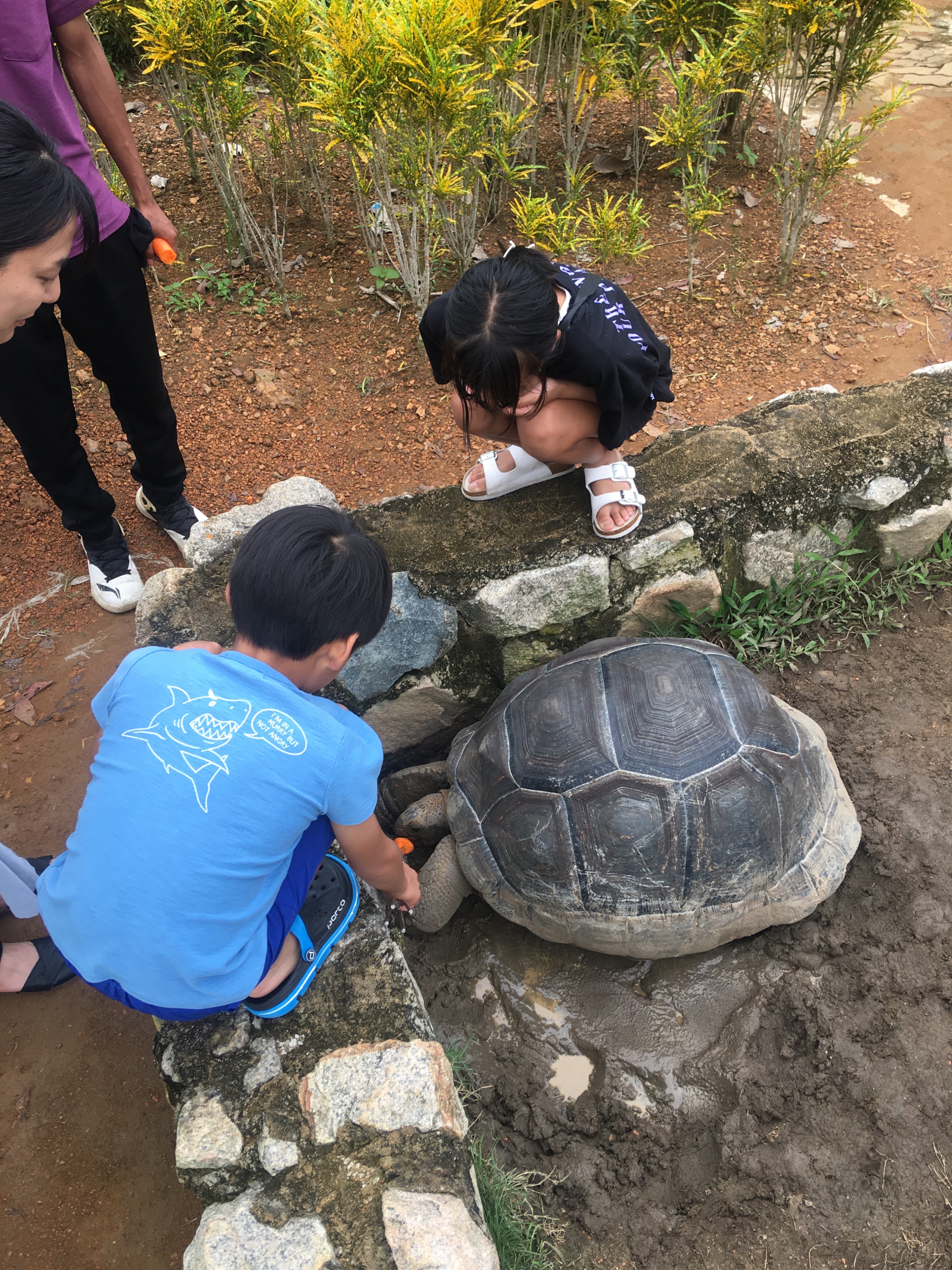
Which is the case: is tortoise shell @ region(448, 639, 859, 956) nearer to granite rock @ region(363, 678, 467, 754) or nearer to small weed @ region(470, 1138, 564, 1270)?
granite rock @ region(363, 678, 467, 754)

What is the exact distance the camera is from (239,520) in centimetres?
280

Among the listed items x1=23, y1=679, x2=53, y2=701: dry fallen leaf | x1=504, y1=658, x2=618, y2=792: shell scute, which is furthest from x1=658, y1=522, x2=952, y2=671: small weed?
x1=23, y1=679, x2=53, y2=701: dry fallen leaf

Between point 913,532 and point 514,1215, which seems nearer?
point 514,1215

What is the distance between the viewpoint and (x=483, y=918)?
254 cm

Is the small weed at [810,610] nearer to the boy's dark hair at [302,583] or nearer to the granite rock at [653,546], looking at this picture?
the granite rock at [653,546]

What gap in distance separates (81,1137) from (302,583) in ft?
5.60

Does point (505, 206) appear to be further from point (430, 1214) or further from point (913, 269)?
point (430, 1214)

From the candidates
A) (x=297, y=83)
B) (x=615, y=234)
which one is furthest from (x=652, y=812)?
(x=297, y=83)

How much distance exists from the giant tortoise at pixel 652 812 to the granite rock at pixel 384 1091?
0.56m

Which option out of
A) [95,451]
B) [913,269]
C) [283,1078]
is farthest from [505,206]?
[283,1078]

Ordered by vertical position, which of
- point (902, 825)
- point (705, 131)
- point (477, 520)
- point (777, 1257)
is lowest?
point (777, 1257)

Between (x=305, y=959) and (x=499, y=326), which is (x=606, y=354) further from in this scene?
(x=305, y=959)

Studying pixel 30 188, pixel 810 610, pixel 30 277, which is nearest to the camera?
pixel 30 188

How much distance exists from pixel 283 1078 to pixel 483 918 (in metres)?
0.85
